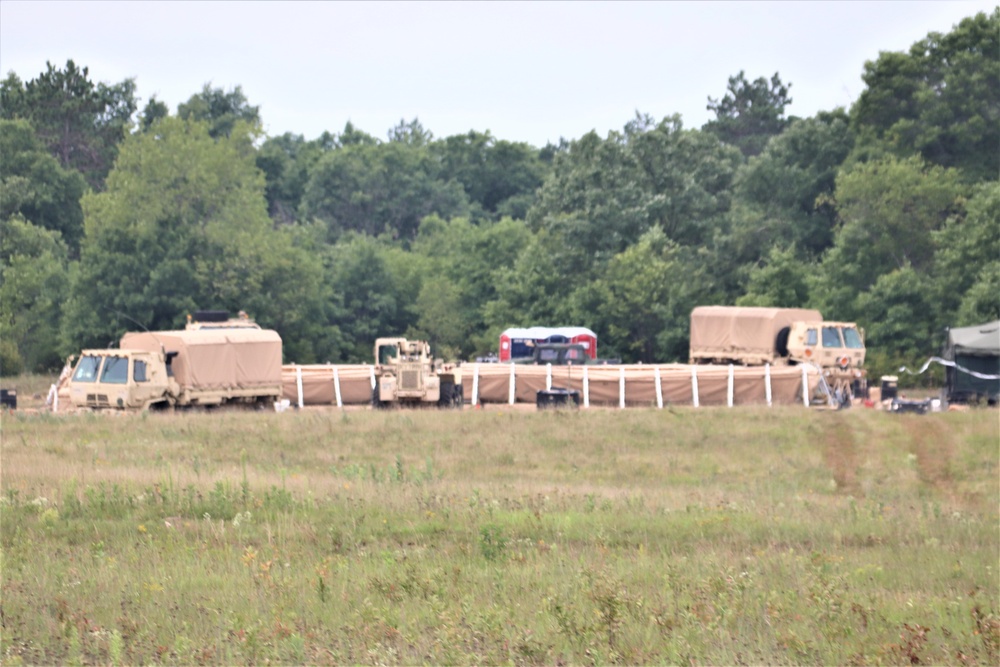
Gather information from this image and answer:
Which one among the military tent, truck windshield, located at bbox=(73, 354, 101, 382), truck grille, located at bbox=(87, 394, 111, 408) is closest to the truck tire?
truck grille, located at bbox=(87, 394, 111, 408)

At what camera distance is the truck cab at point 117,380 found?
31206 mm

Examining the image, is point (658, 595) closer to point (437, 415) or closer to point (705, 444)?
point (705, 444)

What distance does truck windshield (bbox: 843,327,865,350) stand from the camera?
41.2 metres

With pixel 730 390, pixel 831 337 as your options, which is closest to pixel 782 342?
pixel 831 337

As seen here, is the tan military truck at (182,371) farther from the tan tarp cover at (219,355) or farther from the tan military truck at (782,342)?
the tan military truck at (782,342)

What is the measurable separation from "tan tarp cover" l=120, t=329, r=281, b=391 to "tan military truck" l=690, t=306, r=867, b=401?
1763 centimetres

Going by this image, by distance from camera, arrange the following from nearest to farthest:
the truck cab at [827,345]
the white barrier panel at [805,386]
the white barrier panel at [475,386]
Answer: the white barrier panel at [805,386], the white barrier panel at [475,386], the truck cab at [827,345]

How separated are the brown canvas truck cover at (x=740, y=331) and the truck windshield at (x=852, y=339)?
1.94 metres

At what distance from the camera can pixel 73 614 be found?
958 centimetres

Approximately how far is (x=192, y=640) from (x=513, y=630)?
243 cm

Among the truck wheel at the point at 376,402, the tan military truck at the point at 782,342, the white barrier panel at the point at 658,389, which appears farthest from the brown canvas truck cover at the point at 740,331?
the truck wheel at the point at 376,402

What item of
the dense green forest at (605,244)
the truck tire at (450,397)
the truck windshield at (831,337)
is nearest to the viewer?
the truck tire at (450,397)

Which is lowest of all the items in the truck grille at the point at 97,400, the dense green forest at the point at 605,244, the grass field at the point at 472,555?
the grass field at the point at 472,555

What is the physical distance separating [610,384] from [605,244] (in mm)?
28144
